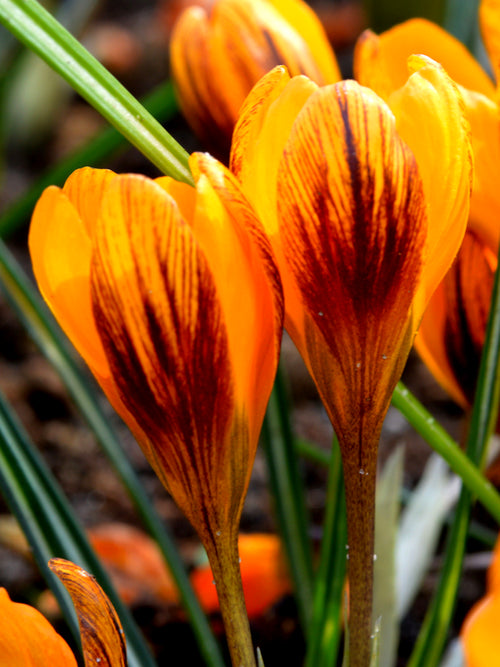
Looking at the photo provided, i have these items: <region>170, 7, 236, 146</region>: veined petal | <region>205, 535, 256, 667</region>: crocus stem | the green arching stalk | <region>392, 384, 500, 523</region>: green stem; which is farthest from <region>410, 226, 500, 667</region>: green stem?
the green arching stalk

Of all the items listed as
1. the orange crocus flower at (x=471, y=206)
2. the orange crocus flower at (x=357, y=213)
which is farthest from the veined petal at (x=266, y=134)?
the orange crocus flower at (x=471, y=206)

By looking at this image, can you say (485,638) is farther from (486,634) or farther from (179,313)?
(179,313)

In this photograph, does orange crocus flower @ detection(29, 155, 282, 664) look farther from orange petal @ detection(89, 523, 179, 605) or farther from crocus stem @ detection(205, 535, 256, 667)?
orange petal @ detection(89, 523, 179, 605)

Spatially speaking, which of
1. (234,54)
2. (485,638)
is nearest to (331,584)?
(485,638)

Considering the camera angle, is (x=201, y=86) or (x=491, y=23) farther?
(x=201, y=86)

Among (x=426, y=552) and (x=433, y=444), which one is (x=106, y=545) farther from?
(x=433, y=444)

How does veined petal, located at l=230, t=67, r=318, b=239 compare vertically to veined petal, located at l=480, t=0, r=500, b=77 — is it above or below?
above

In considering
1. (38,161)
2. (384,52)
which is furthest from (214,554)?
(38,161)
